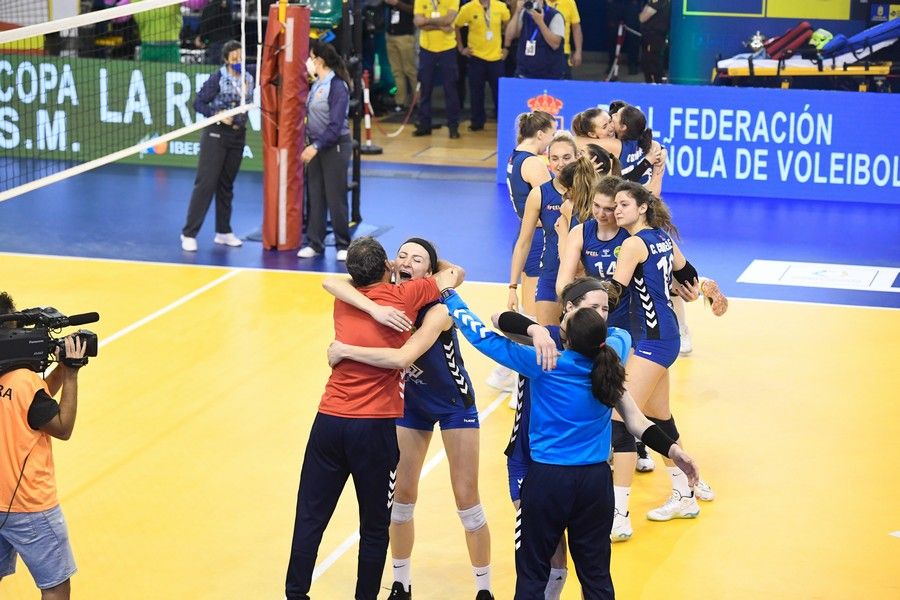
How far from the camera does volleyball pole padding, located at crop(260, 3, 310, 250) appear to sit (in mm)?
14828

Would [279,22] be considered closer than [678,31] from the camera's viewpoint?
Yes

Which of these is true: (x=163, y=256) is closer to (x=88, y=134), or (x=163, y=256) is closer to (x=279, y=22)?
(x=279, y=22)

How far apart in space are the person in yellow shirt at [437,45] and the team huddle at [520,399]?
1361cm

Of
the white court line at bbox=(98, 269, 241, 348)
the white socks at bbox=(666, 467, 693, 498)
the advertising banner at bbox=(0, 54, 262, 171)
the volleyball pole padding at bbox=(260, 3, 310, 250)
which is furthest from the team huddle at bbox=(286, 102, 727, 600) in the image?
the advertising banner at bbox=(0, 54, 262, 171)

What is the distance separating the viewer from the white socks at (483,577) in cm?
727

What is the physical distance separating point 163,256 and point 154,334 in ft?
9.66

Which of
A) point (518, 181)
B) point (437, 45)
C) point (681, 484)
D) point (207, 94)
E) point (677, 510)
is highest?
point (437, 45)

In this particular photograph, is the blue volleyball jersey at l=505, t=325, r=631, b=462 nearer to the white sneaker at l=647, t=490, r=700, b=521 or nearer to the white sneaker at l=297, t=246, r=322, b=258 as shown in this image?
the white sneaker at l=647, t=490, r=700, b=521

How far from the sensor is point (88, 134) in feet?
64.5

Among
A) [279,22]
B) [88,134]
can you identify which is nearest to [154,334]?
[279,22]

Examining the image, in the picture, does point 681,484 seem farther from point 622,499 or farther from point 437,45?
point 437,45

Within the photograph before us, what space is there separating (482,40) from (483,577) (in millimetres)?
15631

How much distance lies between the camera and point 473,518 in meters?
7.17

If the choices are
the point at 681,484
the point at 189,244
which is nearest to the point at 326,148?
the point at 189,244
